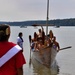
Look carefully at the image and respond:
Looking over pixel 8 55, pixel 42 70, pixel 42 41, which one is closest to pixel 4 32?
pixel 8 55

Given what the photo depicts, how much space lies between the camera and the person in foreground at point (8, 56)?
147 inches

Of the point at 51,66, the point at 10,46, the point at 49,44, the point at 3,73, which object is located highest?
the point at 10,46

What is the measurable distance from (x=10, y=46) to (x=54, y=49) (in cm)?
1228

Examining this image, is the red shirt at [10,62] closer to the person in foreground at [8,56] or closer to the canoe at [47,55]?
the person in foreground at [8,56]

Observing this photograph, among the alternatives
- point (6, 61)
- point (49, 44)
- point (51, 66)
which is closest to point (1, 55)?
point (6, 61)

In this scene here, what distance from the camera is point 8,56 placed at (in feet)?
12.3

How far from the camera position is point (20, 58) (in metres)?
3.74

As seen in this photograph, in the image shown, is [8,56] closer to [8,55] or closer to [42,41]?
[8,55]

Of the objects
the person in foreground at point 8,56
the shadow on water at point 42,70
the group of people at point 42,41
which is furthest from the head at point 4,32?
the group of people at point 42,41

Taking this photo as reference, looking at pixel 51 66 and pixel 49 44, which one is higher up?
pixel 49 44

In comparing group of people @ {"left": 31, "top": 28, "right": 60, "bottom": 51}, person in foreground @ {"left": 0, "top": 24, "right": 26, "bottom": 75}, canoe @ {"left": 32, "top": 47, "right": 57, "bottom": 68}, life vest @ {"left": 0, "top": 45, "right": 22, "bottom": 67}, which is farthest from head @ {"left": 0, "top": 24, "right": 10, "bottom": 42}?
group of people @ {"left": 31, "top": 28, "right": 60, "bottom": 51}

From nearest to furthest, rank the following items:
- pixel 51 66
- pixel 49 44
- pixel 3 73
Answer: pixel 3 73 < pixel 49 44 < pixel 51 66

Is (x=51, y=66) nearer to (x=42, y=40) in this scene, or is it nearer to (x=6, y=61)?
(x=42, y=40)

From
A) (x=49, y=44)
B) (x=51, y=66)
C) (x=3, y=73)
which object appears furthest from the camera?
(x=51, y=66)
